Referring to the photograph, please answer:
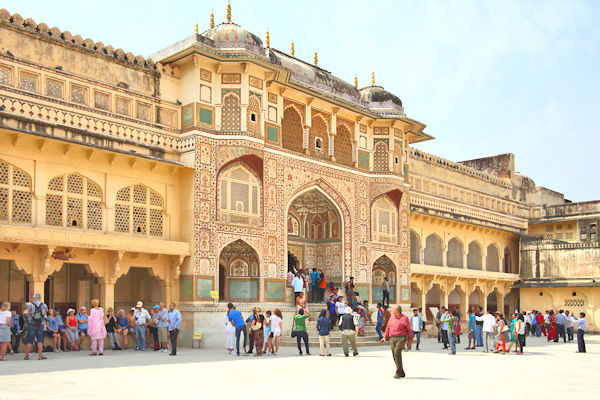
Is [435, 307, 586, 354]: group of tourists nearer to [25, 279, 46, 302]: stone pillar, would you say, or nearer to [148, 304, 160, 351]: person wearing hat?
[148, 304, 160, 351]: person wearing hat

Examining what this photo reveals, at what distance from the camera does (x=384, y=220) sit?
82.3 ft

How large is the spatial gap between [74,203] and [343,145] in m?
10.5

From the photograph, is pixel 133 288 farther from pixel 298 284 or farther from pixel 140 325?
pixel 298 284

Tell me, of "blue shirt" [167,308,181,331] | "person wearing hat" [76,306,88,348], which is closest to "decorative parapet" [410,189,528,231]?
"blue shirt" [167,308,181,331]

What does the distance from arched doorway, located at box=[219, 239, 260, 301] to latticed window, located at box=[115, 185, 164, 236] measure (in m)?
2.41

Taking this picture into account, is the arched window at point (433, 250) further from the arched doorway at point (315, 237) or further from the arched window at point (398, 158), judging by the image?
the arched doorway at point (315, 237)

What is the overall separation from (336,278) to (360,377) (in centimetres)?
1268

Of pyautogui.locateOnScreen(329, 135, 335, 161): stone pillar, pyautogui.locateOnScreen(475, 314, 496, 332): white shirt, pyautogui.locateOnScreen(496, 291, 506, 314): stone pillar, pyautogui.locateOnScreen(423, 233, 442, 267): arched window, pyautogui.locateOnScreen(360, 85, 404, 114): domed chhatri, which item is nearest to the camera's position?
pyautogui.locateOnScreen(475, 314, 496, 332): white shirt

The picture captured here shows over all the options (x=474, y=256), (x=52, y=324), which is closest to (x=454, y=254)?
(x=474, y=256)

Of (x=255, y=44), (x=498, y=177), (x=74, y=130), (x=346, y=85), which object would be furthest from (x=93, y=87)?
(x=498, y=177)

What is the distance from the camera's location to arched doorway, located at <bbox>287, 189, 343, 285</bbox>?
2369cm

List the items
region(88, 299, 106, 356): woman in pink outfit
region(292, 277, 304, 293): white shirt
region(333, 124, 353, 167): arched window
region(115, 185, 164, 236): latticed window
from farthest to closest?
1. region(333, 124, 353, 167): arched window
2. region(292, 277, 304, 293): white shirt
3. region(115, 185, 164, 236): latticed window
4. region(88, 299, 106, 356): woman in pink outfit

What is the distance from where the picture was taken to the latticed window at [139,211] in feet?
59.2

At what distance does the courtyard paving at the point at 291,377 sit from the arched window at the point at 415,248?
13218 millimetres
